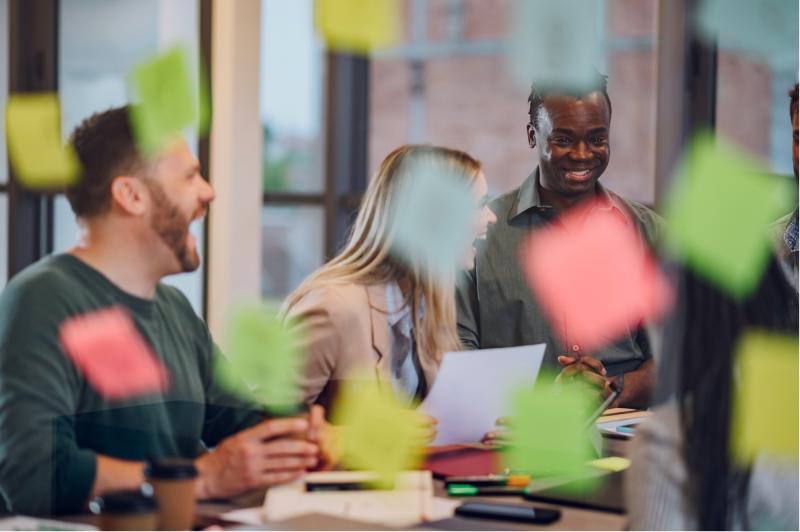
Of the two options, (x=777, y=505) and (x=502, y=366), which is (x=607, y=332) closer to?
(x=502, y=366)

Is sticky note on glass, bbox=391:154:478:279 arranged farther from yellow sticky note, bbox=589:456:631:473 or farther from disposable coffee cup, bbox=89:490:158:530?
disposable coffee cup, bbox=89:490:158:530

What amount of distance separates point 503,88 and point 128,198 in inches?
25.2

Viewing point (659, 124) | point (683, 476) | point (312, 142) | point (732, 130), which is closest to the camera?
point (683, 476)

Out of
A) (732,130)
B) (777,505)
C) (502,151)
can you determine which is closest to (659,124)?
(732,130)

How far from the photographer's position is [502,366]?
1.30 meters

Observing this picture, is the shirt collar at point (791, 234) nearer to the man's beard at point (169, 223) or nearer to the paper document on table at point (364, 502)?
the paper document on table at point (364, 502)

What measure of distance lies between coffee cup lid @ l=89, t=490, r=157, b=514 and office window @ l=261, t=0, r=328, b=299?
66cm

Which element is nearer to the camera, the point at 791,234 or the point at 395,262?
the point at 791,234

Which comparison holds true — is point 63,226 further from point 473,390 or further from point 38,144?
point 473,390

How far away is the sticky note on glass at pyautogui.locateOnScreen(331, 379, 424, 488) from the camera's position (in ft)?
4.15

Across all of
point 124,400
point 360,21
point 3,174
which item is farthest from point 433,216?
point 3,174

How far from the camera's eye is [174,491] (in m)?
1.03

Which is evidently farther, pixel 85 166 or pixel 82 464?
pixel 85 166

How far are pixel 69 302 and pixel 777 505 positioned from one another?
835 millimetres
